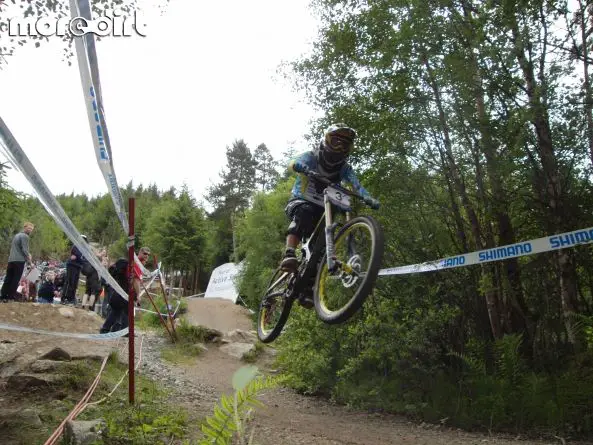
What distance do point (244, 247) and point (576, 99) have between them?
18.8 m

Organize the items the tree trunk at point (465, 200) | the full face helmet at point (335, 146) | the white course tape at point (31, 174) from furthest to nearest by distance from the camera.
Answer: the tree trunk at point (465, 200)
the full face helmet at point (335, 146)
the white course tape at point (31, 174)

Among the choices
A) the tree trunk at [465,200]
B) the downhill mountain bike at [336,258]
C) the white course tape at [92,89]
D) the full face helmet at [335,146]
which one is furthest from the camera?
the tree trunk at [465,200]

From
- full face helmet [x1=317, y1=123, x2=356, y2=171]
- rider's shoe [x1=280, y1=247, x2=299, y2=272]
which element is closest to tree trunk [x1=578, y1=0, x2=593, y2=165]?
full face helmet [x1=317, y1=123, x2=356, y2=171]

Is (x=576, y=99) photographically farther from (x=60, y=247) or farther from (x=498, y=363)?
(x=60, y=247)

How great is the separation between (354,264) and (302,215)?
4.03ft

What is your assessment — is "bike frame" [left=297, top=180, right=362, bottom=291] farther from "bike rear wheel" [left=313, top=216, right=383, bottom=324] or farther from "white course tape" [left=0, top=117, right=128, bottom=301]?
"white course tape" [left=0, top=117, right=128, bottom=301]

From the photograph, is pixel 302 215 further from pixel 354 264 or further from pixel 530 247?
pixel 530 247

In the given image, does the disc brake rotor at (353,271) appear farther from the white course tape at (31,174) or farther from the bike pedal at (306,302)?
the white course tape at (31,174)

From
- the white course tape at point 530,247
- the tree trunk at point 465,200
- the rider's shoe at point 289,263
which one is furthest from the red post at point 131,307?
the tree trunk at point 465,200

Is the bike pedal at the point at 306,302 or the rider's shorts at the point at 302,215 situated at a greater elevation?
the rider's shorts at the point at 302,215

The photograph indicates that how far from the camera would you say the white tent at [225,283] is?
2704 centimetres

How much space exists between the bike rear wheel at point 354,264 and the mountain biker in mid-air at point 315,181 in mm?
477

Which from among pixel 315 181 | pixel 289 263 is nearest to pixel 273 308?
pixel 289 263

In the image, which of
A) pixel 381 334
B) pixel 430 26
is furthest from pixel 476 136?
pixel 381 334
